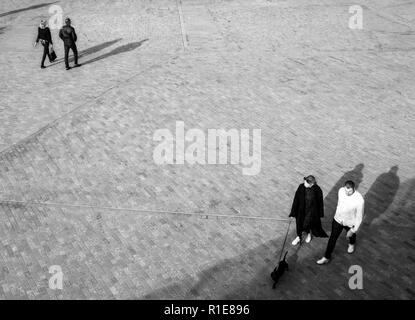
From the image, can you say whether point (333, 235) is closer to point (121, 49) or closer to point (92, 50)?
point (121, 49)

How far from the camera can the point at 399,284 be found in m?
6.15

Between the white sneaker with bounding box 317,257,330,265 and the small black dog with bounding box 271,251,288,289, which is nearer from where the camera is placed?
the small black dog with bounding box 271,251,288,289

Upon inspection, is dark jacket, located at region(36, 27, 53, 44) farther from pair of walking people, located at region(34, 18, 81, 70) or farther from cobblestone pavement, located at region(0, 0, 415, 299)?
cobblestone pavement, located at region(0, 0, 415, 299)

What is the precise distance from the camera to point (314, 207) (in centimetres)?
636

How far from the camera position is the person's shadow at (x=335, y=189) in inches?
296

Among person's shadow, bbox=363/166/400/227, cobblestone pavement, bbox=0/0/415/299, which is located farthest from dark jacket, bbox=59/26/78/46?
person's shadow, bbox=363/166/400/227

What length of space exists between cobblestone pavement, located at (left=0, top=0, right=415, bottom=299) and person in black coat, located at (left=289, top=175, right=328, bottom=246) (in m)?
0.49

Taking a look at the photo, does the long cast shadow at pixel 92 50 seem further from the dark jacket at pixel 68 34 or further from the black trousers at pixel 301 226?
the black trousers at pixel 301 226

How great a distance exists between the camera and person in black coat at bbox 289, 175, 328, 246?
6281mm

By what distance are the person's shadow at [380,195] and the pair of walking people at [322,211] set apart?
1.09 metres

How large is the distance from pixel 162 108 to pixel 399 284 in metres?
6.73

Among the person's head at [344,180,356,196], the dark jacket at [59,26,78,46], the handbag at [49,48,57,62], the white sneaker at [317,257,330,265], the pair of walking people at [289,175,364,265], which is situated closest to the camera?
the person's head at [344,180,356,196]
